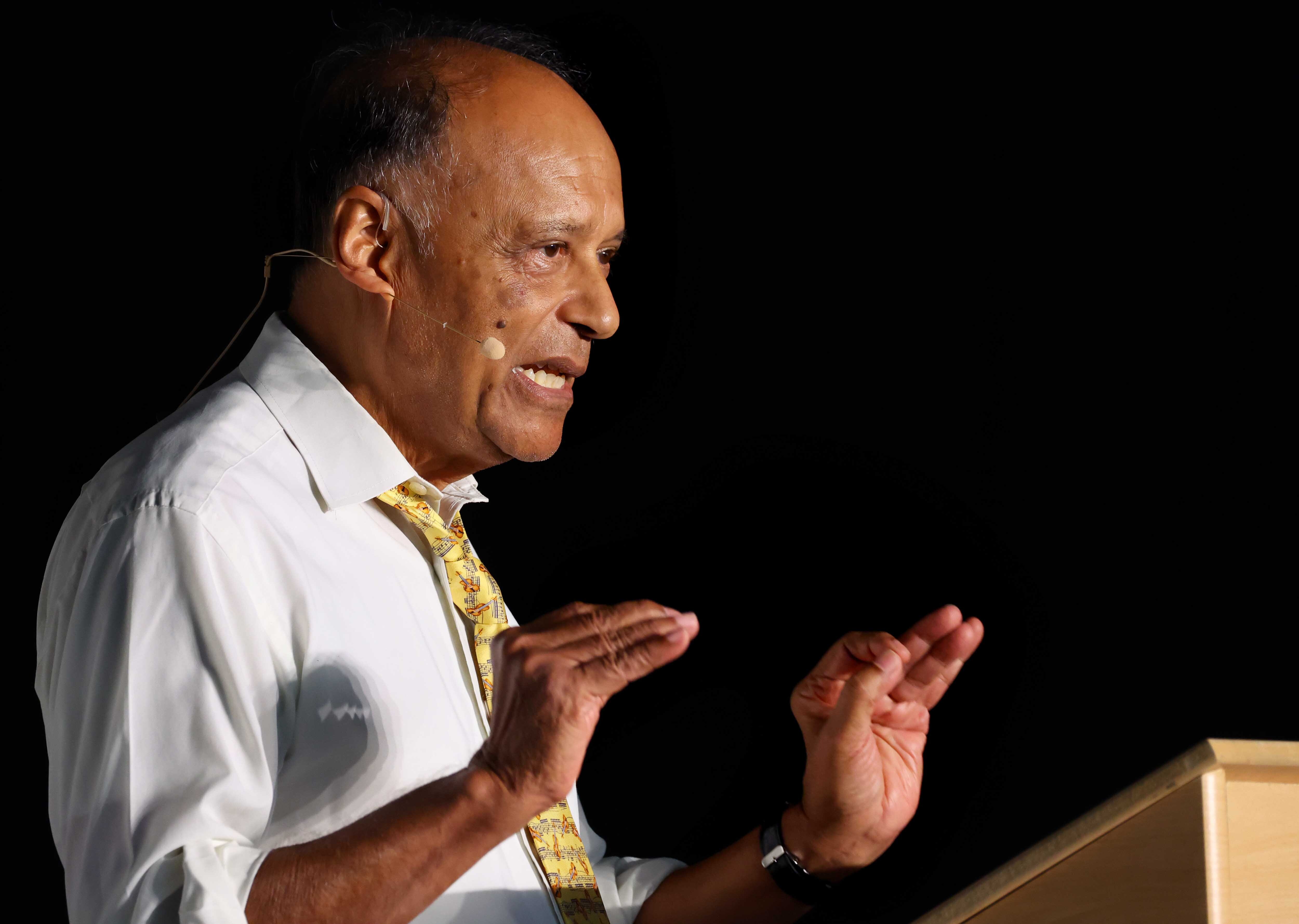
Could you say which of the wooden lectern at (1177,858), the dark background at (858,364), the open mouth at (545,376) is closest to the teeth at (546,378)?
the open mouth at (545,376)

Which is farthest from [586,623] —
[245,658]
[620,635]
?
[245,658]

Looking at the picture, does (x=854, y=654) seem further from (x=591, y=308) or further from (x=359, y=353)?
(x=359, y=353)

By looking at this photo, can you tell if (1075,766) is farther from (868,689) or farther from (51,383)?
(51,383)

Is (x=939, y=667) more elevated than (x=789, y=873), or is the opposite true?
(x=939, y=667)

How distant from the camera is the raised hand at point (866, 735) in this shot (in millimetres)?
1354

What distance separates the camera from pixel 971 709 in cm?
184

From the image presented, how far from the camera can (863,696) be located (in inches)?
51.1

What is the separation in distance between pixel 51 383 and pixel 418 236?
0.68 metres

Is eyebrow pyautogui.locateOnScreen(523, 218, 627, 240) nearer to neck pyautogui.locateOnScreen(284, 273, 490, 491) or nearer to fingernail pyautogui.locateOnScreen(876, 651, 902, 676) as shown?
neck pyautogui.locateOnScreen(284, 273, 490, 491)

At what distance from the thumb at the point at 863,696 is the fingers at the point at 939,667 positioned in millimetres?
47

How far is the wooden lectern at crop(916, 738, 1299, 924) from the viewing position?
829 mm

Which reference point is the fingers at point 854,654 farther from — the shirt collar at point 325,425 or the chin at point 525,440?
the shirt collar at point 325,425

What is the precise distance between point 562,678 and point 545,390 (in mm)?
561

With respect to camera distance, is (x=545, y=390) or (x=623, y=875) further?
(x=623, y=875)
